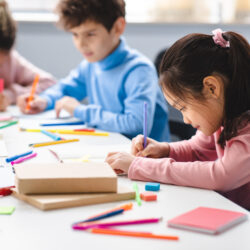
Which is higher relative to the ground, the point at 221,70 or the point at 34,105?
the point at 221,70

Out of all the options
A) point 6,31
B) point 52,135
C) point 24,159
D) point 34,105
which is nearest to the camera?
point 24,159

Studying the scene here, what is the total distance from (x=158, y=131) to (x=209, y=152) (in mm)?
662

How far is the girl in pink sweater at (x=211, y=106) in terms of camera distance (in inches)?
38.3

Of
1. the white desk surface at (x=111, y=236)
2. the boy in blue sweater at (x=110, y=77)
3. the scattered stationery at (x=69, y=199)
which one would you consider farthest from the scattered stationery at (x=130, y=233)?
the boy in blue sweater at (x=110, y=77)

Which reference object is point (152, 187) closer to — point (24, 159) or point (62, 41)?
point (24, 159)

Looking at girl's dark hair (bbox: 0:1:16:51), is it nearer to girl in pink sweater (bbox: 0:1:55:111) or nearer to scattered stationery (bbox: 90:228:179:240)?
girl in pink sweater (bbox: 0:1:55:111)

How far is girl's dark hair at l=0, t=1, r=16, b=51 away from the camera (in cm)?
212

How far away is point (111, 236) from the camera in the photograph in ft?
2.36

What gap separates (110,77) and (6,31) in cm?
56

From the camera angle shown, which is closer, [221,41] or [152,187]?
[152,187]

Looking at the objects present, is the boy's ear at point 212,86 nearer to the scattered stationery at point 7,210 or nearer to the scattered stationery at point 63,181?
the scattered stationery at point 63,181

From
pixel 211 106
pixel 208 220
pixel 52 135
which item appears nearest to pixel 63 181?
pixel 208 220

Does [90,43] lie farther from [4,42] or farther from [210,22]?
[210,22]

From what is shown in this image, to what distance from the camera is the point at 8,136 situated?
1.50 meters
